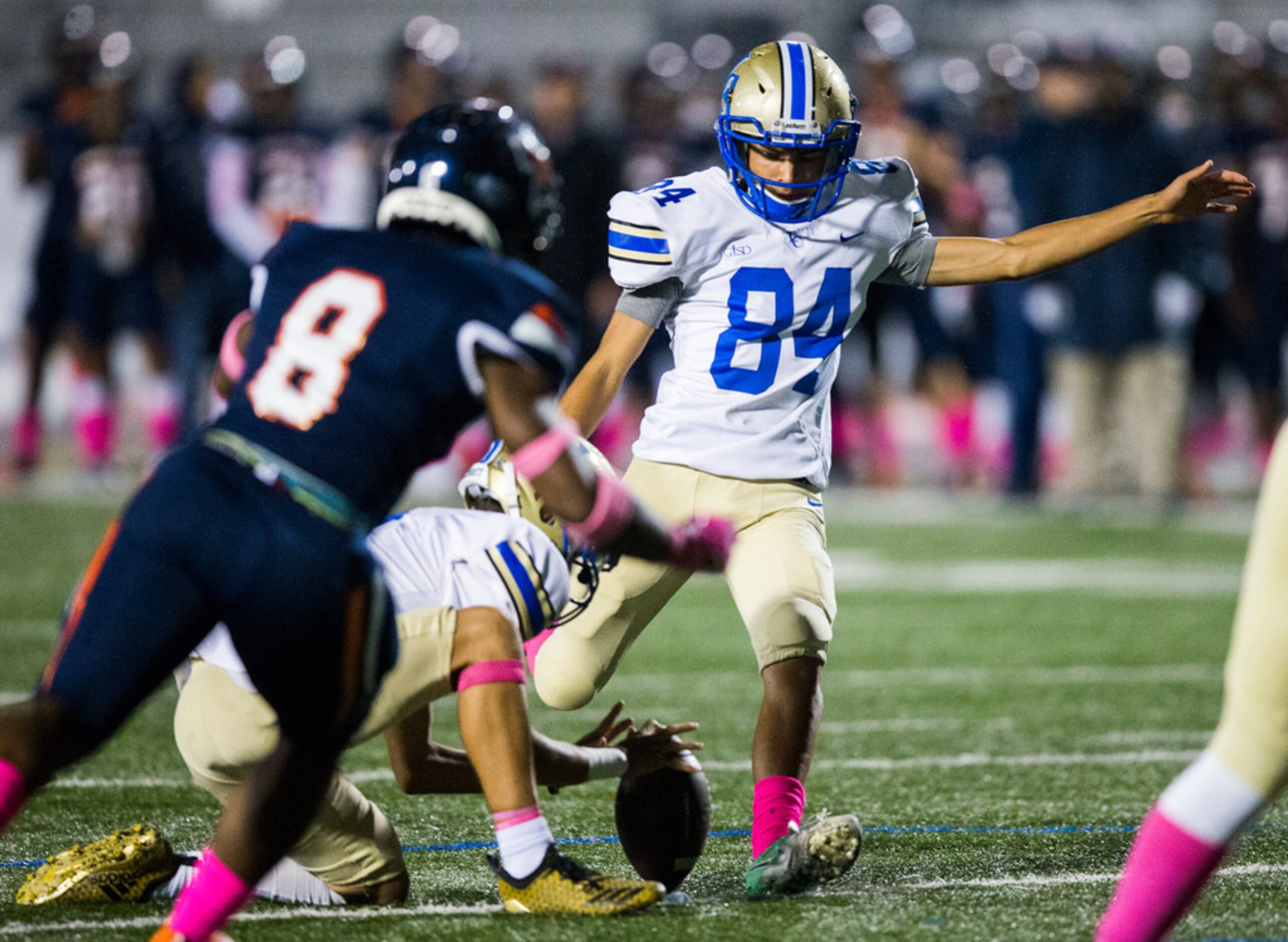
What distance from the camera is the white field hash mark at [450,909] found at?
2.82 m

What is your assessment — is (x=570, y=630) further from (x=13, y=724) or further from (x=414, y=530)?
(x=13, y=724)

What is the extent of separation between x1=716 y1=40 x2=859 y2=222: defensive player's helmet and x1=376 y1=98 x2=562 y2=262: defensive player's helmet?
83 centimetres

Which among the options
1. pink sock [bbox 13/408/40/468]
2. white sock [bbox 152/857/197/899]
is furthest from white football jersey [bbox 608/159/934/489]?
pink sock [bbox 13/408/40/468]

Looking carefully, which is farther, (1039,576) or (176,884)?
(1039,576)

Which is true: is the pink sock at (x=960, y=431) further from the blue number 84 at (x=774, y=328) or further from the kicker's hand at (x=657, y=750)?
the kicker's hand at (x=657, y=750)

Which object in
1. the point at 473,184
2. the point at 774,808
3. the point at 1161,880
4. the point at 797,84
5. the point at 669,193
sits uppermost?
the point at 797,84

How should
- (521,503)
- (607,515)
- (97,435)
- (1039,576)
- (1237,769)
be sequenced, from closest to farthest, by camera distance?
(1237,769) < (607,515) < (521,503) < (1039,576) < (97,435)

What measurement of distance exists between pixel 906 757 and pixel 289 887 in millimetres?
1840

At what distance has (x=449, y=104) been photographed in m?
2.90

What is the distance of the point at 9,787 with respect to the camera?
2332 mm

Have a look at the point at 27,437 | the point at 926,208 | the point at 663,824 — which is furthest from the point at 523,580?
the point at 926,208

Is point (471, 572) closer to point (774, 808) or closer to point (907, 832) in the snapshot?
point (774, 808)

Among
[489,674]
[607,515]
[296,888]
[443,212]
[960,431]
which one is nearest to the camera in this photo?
[607,515]

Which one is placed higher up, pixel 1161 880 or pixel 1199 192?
pixel 1199 192
